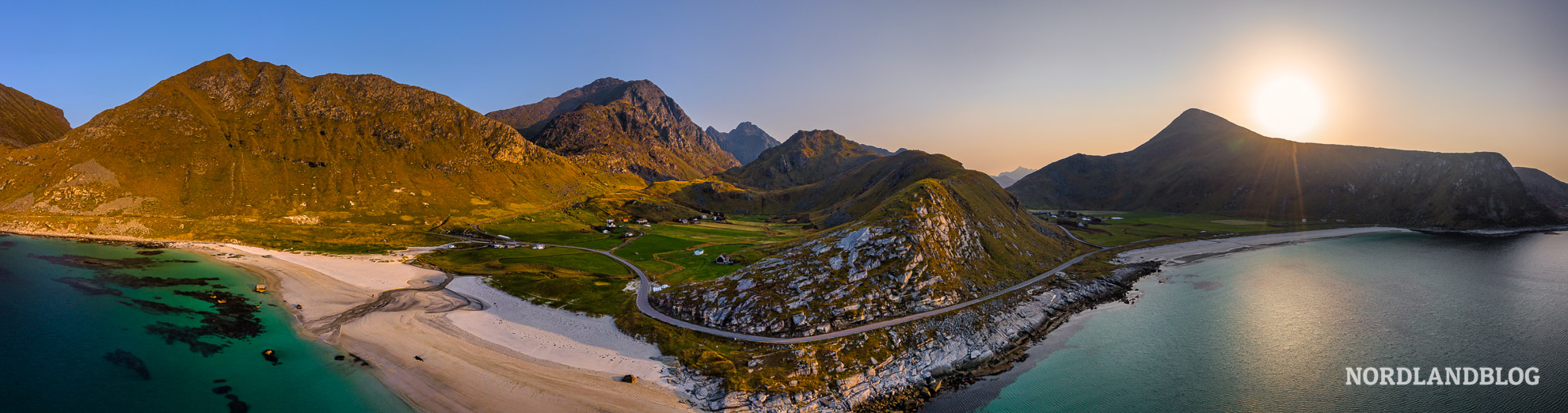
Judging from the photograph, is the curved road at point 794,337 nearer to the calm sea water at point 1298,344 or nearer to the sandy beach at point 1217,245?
the calm sea water at point 1298,344

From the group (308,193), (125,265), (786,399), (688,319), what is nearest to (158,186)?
(308,193)

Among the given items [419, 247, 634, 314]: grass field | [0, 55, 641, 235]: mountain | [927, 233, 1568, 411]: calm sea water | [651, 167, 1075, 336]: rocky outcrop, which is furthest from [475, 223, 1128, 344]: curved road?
[0, 55, 641, 235]: mountain

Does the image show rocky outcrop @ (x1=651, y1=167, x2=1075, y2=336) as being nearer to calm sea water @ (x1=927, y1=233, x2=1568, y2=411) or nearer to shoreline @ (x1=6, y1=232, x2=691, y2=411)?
shoreline @ (x1=6, y1=232, x2=691, y2=411)

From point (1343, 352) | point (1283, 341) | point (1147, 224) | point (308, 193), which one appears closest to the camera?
point (1343, 352)

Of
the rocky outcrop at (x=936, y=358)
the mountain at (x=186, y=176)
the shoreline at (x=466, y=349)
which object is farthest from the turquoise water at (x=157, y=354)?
the mountain at (x=186, y=176)

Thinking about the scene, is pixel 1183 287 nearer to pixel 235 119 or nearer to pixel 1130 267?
pixel 1130 267

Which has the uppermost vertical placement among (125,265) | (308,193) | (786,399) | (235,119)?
(235,119)
